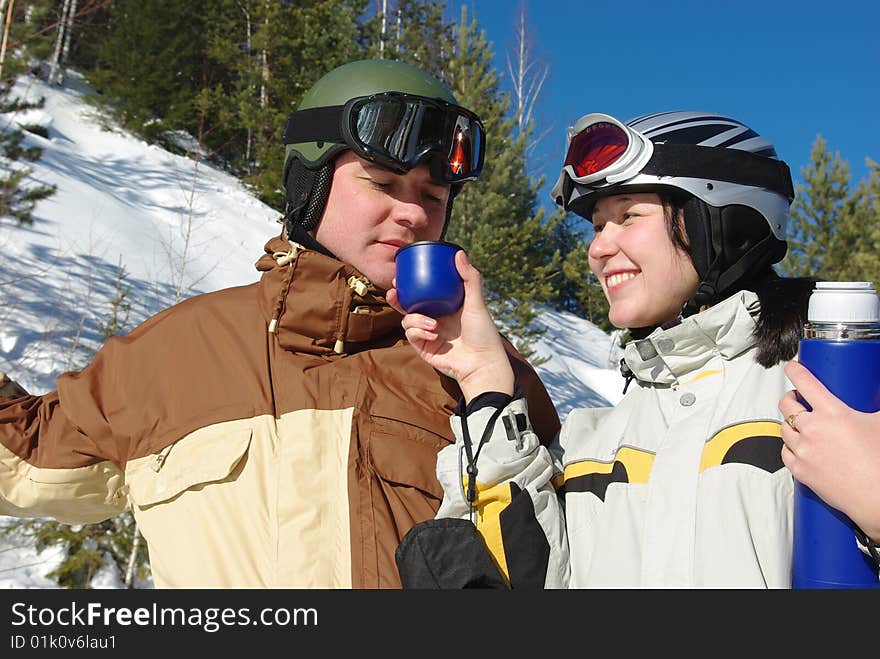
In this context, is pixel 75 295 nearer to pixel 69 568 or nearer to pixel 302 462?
pixel 69 568

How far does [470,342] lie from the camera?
1.96 m

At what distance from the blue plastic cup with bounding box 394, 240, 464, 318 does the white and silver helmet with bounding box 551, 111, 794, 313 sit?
1.55 ft

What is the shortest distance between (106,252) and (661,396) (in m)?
12.9

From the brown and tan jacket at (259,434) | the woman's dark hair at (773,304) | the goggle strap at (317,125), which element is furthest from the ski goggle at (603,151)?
the goggle strap at (317,125)

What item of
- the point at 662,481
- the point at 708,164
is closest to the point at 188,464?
the point at 662,481

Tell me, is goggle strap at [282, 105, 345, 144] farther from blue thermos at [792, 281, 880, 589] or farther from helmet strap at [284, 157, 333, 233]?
blue thermos at [792, 281, 880, 589]

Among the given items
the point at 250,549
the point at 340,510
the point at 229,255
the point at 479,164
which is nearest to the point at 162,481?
the point at 250,549

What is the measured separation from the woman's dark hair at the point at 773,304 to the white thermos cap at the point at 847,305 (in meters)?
0.35

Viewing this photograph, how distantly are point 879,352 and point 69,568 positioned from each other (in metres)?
5.61

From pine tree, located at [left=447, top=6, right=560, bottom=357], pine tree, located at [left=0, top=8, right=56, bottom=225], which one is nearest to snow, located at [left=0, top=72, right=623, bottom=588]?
pine tree, located at [left=0, top=8, right=56, bottom=225]

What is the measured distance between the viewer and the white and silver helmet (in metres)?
1.91

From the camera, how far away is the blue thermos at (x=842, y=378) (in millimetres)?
1357

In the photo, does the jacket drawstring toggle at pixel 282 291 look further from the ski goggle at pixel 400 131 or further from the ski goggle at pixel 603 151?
the ski goggle at pixel 603 151

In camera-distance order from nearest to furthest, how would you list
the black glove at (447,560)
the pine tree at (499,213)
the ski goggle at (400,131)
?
the black glove at (447,560), the ski goggle at (400,131), the pine tree at (499,213)
